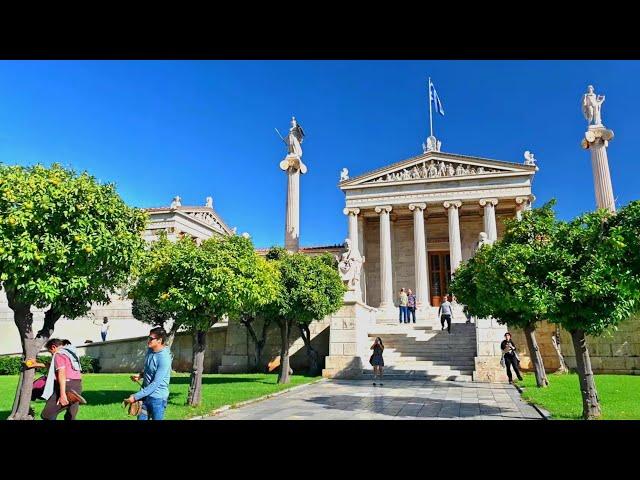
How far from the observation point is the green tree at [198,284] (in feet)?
34.8

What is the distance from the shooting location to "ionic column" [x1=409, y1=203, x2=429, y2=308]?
3189 cm

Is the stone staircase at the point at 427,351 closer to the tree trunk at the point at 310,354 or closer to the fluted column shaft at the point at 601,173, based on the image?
the tree trunk at the point at 310,354

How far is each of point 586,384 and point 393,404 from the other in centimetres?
386

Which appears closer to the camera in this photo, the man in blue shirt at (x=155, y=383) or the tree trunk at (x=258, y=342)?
the man in blue shirt at (x=155, y=383)

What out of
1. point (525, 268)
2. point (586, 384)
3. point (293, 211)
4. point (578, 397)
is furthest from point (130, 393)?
point (293, 211)

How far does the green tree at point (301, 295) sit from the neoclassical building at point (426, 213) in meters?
14.5

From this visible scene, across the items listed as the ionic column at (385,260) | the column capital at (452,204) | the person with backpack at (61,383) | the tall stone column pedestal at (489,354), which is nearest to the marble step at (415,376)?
the tall stone column pedestal at (489,354)

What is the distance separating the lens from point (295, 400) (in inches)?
446

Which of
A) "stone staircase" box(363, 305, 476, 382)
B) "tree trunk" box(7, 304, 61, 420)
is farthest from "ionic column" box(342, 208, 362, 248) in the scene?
"tree trunk" box(7, 304, 61, 420)

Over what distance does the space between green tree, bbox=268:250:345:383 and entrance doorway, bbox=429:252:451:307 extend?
19284 mm
